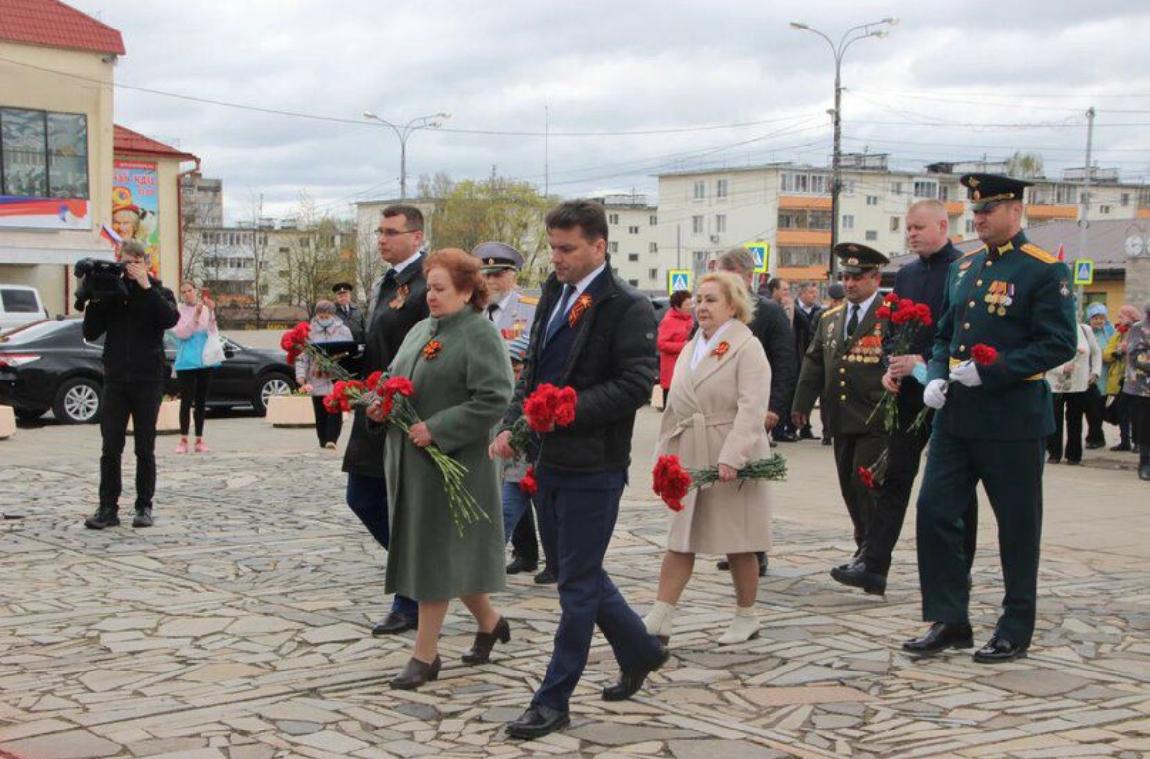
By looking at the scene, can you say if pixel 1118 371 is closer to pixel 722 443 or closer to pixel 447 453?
pixel 722 443

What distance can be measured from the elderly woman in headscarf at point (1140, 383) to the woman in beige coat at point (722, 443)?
9.39 m

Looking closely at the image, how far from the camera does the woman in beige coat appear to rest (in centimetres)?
681

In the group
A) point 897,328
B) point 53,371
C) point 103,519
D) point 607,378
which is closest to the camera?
point 607,378

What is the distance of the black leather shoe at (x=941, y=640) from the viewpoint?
6.50 metres

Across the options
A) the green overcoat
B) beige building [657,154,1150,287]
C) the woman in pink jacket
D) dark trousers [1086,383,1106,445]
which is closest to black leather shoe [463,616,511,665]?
the green overcoat

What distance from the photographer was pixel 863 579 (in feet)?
26.0

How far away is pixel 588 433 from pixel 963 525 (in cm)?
215

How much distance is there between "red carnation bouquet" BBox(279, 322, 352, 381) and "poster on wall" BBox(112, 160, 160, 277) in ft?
147

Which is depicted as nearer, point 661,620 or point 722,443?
point 661,620

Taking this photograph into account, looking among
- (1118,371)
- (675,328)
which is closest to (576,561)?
(675,328)

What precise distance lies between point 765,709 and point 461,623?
2.05 metres

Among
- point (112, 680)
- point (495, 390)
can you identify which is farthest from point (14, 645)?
point (495, 390)

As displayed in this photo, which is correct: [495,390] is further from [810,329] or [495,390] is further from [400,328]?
[810,329]

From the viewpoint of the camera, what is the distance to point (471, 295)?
6289 millimetres
